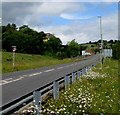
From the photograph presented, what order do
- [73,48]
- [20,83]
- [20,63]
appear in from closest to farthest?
[20,83] → [20,63] → [73,48]

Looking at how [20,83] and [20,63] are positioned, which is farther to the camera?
[20,63]

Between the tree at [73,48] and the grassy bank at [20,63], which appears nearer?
the grassy bank at [20,63]

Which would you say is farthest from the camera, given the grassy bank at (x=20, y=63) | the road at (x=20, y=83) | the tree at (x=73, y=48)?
the tree at (x=73, y=48)

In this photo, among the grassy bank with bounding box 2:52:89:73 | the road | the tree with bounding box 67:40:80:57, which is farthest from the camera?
the tree with bounding box 67:40:80:57

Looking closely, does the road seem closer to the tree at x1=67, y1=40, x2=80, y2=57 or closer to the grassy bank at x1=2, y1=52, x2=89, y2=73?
the grassy bank at x1=2, y1=52, x2=89, y2=73

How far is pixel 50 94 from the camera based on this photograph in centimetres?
910

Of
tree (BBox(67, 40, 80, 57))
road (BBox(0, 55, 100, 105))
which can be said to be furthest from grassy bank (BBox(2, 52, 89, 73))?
tree (BBox(67, 40, 80, 57))

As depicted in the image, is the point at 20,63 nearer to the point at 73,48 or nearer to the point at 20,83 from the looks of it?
the point at 20,83

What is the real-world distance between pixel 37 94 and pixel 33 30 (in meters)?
115

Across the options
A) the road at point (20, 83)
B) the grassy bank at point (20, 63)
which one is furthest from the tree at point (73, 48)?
the road at point (20, 83)

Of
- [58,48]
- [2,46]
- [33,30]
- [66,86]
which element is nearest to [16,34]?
[2,46]

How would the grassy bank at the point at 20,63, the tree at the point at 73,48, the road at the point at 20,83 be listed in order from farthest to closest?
the tree at the point at 73,48, the grassy bank at the point at 20,63, the road at the point at 20,83

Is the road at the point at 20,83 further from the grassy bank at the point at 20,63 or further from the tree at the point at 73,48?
the tree at the point at 73,48

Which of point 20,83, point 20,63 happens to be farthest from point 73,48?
point 20,83
